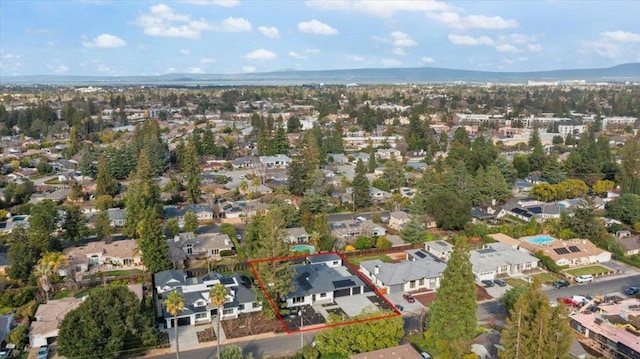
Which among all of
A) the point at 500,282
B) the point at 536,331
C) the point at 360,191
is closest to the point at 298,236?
the point at 360,191

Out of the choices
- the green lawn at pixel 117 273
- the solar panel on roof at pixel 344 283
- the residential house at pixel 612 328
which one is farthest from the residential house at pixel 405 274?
the green lawn at pixel 117 273

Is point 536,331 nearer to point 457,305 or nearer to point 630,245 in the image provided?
point 457,305

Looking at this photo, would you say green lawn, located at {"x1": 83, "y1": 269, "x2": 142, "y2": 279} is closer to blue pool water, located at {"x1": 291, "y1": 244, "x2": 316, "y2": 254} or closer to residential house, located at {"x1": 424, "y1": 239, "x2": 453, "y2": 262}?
blue pool water, located at {"x1": 291, "y1": 244, "x2": 316, "y2": 254}

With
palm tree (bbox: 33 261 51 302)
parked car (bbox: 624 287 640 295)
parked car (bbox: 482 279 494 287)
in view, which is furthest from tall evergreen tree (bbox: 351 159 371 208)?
palm tree (bbox: 33 261 51 302)

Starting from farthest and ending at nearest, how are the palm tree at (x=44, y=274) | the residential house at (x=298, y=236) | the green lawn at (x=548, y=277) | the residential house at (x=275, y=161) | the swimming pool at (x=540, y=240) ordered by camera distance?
the residential house at (x=275, y=161) < the residential house at (x=298, y=236) < the swimming pool at (x=540, y=240) < the green lawn at (x=548, y=277) < the palm tree at (x=44, y=274)

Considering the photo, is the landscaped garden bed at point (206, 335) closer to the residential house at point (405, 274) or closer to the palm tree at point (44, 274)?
the palm tree at point (44, 274)
